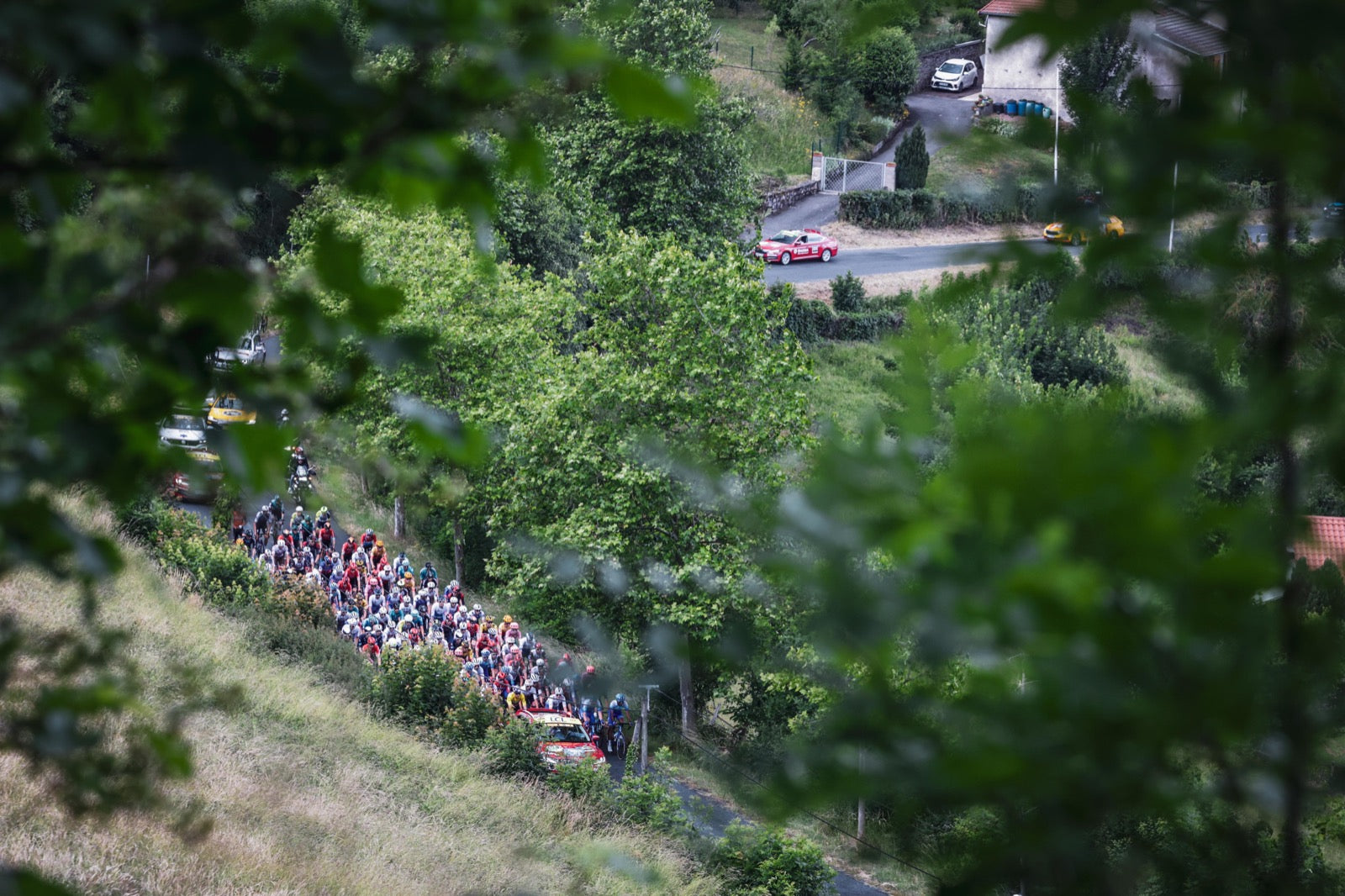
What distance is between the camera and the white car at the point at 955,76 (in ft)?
179

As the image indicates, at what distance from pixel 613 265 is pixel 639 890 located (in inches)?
523

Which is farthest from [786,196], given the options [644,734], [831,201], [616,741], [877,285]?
[644,734]

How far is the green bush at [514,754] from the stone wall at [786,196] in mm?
34211

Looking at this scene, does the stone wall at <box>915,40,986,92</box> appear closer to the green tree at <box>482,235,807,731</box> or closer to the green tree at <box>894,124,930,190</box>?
the green tree at <box>894,124,930,190</box>

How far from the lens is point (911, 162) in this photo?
153 feet

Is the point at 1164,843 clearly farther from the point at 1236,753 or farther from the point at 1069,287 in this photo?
the point at 1069,287

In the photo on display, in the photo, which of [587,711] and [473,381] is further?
[473,381]

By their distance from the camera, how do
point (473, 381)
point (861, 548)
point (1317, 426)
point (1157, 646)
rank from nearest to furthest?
point (1157, 646), point (861, 548), point (1317, 426), point (473, 381)

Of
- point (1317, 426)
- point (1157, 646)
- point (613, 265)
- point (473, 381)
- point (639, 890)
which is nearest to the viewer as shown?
point (1157, 646)

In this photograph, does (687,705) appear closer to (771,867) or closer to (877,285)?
(771,867)

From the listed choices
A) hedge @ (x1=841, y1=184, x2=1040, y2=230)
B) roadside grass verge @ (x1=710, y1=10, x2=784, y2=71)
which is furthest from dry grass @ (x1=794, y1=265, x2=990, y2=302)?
roadside grass verge @ (x1=710, y1=10, x2=784, y2=71)

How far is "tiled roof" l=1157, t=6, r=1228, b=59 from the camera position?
4.83ft

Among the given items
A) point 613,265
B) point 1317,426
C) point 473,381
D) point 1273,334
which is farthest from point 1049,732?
point 473,381

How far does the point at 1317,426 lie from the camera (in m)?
1.51
